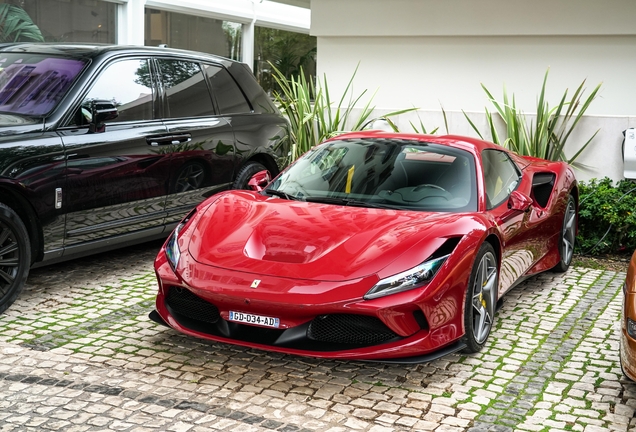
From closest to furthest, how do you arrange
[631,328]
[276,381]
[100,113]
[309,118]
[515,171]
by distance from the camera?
[631,328], [276,381], [100,113], [515,171], [309,118]

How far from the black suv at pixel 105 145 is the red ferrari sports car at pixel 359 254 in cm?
123

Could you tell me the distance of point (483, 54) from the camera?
11.8 m

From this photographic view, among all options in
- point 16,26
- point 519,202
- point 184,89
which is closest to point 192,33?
point 16,26

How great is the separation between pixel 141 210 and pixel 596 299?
3961mm

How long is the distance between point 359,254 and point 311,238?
353 mm

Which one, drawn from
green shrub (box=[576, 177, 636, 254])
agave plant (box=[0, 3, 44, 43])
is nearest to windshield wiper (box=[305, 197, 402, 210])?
green shrub (box=[576, 177, 636, 254])

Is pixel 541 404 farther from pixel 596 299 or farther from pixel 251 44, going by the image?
pixel 251 44

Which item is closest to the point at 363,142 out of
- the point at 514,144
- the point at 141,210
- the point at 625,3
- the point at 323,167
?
the point at 323,167

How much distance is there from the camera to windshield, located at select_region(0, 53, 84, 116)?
6691 millimetres

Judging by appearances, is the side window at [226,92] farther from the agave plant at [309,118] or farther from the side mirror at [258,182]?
the agave plant at [309,118]

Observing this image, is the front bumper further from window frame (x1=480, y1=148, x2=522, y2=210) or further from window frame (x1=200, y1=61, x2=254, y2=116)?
window frame (x1=200, y1=61, x2=254, y2=116)

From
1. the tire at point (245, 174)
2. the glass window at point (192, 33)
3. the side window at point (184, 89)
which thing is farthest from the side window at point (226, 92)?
the glass window at point (192, 33)

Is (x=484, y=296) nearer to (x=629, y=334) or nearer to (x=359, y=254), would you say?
(x=359, y=254)

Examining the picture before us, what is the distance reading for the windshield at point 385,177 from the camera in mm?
5871
